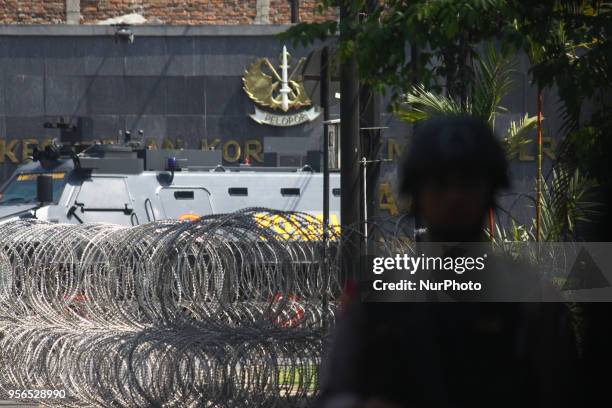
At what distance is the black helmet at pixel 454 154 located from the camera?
2.88m

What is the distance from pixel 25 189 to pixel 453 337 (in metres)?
14.9

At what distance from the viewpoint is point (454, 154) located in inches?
113

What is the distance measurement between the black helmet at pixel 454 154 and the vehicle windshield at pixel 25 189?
555 inches

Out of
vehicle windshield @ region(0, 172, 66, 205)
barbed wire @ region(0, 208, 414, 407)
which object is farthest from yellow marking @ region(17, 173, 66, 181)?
barbed wire @ region(0, 208, 414, 407)

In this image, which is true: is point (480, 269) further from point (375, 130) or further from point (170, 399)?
point (375, 130)

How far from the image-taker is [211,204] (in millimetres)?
17469

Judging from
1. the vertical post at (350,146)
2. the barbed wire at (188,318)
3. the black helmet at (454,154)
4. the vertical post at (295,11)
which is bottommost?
the barbed wire at (188,318)

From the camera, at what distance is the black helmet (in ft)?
9.44

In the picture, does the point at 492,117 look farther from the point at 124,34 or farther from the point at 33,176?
the point at 124,34

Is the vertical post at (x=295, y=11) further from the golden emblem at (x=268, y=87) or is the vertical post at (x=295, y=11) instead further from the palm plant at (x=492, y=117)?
the palm plant at (x=492, y=117)

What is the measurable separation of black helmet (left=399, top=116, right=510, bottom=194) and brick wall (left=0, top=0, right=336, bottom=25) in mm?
26617

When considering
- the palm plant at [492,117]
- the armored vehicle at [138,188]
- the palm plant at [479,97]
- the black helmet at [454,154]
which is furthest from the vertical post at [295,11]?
the black helmet at [454,154]
